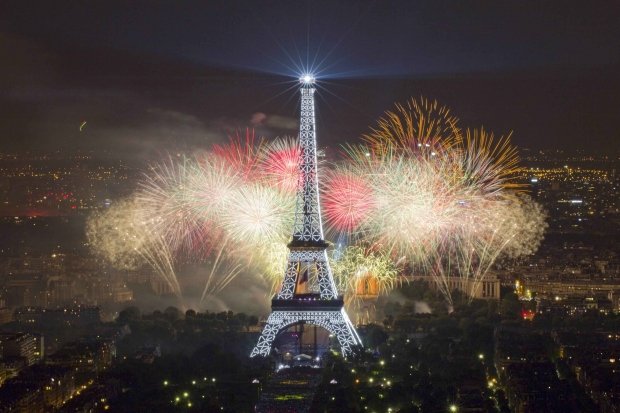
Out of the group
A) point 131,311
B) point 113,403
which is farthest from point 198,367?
point 131,311

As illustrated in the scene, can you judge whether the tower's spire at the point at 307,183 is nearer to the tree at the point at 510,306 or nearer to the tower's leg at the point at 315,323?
the tower's leg at the point at 315,323

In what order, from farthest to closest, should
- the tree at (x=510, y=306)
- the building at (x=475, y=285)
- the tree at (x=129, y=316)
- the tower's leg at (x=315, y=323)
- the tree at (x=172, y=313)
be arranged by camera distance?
1. the building at (x=475, y=285)
2. the tree at (x=510, y=306)
3. the tree at (x=129, y=316)
4. the tree at (x=172, y=313)
5. the tower's leg at (x=315, y=323)

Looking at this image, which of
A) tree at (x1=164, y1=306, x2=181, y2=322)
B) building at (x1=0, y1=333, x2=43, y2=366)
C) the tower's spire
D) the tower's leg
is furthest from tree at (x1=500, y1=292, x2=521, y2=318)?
building at (x1=0, y1=333, x2=43, y2=366)

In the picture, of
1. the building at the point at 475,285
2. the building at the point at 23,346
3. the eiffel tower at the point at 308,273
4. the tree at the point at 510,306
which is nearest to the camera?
the eiffel tower at the point at 308,273

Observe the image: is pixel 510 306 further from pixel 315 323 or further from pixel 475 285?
pixel 315 323

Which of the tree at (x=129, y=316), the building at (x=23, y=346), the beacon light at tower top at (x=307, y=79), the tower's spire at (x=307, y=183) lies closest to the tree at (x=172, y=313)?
the tree at (x=129, y=316)

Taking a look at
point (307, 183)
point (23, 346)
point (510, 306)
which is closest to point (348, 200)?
point (307, 183)
